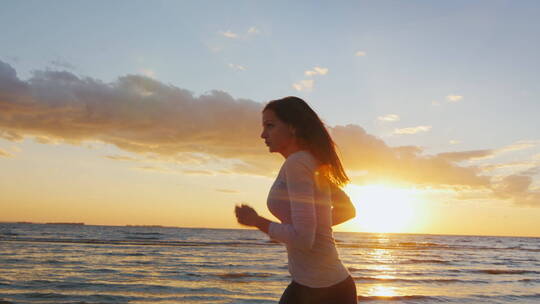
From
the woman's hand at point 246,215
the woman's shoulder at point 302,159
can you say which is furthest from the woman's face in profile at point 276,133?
the woman's hand at point 246,215

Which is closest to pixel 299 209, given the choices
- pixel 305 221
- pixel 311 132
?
pixel 305 221

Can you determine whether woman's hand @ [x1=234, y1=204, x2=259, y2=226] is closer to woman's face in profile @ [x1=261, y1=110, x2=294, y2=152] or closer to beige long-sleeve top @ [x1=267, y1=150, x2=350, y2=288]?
beige long-sleeve top @ [x1=267, y1=150, x2=350, y2=288]

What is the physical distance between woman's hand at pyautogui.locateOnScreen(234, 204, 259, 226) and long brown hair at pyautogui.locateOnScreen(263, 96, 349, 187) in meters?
0.41

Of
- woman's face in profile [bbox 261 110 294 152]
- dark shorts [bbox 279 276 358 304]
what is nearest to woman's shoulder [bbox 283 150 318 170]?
woman's face in profile [bbox 261 110 294 152]

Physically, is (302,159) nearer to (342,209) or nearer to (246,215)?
(246,215)

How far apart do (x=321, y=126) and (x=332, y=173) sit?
260mm

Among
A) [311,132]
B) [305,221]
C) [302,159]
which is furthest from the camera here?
[311,132]

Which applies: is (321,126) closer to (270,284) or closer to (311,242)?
(311,242)

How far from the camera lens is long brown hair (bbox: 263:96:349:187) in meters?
2.43

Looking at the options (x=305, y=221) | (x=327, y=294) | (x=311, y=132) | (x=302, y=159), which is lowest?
(x=327, y=294)

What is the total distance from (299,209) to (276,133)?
1.61ft

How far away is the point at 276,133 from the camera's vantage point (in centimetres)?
252

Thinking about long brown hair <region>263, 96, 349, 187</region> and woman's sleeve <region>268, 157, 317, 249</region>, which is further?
long brown hair <region>263, 96, 349, 187</region>

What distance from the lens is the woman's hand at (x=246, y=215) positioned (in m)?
2.31
